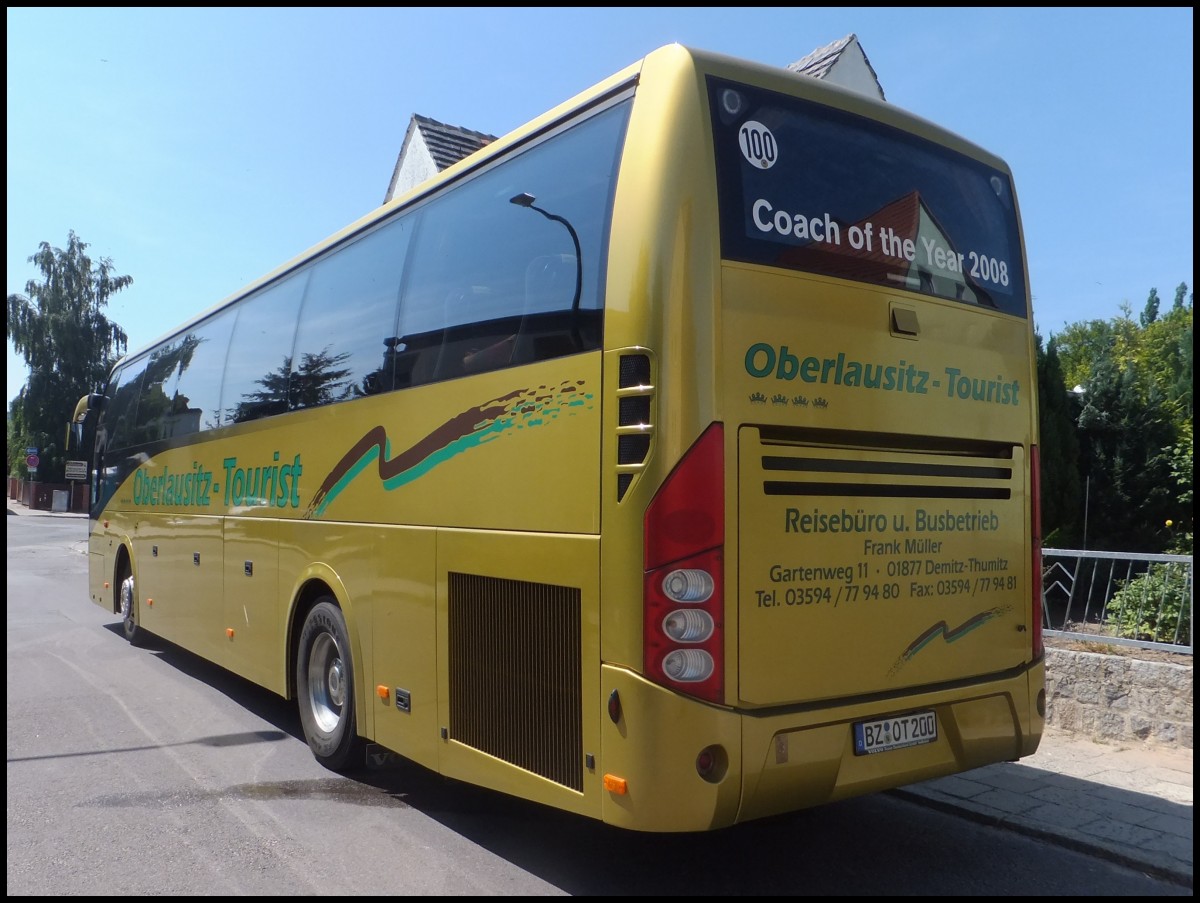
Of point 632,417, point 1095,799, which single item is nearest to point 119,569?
point 632,417

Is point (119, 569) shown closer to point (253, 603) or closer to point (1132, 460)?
point (253, 603)

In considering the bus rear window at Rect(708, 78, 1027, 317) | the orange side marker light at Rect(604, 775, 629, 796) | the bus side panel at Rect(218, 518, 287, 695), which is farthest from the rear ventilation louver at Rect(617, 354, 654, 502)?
the bus side panel at Rect(218, 518, 287, 695)

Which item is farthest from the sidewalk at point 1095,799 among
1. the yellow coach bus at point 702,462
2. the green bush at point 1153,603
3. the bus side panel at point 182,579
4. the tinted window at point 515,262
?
the bus side panel at point 182,579

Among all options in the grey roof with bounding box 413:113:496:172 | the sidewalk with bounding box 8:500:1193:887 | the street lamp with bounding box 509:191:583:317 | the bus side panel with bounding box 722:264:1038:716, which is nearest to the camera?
the bus side panel with bounding box 722:264:1038:716

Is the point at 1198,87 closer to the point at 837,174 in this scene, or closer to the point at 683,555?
the point at 837,174

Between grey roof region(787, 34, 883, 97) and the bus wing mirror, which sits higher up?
grey roof region(787, 34, 883, 97)

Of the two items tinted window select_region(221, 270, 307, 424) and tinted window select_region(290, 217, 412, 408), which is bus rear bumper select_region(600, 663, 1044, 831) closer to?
tinted window select_region(290, 217, 412, 408)

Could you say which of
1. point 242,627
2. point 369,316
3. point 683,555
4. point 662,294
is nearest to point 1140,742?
point 683,555

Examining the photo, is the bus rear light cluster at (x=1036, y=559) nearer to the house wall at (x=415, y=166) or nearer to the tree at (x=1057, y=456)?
the tree at (x=1057, y=456)

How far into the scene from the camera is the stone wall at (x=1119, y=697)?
256 inches

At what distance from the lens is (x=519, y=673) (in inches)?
174

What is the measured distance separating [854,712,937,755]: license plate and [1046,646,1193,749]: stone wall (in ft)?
10.3

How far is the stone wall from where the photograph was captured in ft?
21.3

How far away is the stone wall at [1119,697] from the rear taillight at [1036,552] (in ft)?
7.12
